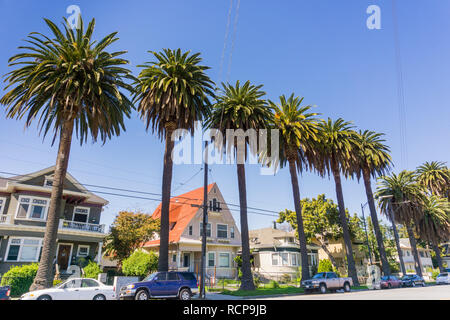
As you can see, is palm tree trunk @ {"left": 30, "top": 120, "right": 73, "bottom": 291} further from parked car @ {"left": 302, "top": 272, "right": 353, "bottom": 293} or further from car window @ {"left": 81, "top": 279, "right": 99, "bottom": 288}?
parked car @ {"left": 302, "top": 272, "right": 353, "bottom": 293}

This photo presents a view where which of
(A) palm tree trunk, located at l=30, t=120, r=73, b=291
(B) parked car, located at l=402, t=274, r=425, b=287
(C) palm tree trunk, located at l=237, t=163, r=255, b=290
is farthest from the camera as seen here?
(B) parked car, located at l=402, t=274, r=425, b=287

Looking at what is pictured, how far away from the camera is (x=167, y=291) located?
1947 cm

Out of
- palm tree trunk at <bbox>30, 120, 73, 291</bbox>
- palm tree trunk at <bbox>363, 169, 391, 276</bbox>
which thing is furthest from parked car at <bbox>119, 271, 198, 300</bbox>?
palm tree trunk at <bbox>363, 169, 391, 276</bbox>

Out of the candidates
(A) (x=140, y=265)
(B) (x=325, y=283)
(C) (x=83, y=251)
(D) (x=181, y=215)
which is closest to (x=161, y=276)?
(A) (x=140, y=265)

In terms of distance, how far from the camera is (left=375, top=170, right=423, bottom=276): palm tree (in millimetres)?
50000

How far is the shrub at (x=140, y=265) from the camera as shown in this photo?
93.3 ft

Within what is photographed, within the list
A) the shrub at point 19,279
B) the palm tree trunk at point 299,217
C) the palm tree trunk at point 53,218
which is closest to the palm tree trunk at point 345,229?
the palm tree trunk at point 299,217

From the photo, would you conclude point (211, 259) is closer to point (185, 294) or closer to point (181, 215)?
point (181, 215)

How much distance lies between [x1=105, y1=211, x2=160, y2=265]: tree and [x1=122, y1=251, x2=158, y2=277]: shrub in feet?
16.7

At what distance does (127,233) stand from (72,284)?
17.6 meters

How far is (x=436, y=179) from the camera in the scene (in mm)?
58344
